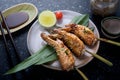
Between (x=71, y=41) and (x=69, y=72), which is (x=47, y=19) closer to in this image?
(x=71, y=41)

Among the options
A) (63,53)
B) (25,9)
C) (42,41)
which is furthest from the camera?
(25,9)

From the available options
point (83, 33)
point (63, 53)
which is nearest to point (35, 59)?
point (63, 53)

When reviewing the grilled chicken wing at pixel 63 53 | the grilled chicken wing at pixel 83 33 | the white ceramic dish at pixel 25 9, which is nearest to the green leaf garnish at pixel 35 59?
the grilled chicken wing at pixel 63 53

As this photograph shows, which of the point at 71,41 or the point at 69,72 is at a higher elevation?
the point at 71,41

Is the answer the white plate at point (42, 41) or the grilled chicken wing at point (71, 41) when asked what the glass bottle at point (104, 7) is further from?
the grilled chicken wing at point (71, 41)

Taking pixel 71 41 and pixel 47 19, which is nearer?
pixel 71 41

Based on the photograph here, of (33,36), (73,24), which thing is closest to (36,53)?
(33,36)

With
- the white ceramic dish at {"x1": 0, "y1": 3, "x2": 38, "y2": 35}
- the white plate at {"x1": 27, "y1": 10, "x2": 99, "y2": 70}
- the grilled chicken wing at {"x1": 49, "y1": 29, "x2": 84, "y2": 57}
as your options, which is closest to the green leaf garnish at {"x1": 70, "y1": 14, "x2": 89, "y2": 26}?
the white plate at {"x1": 27, "y1": 10, "x2": 99, "y2": 70}
